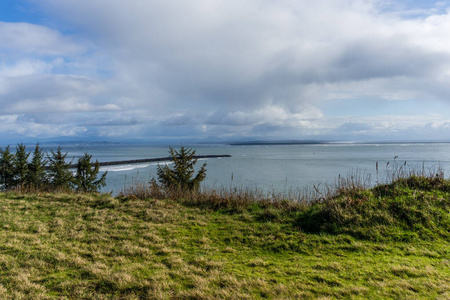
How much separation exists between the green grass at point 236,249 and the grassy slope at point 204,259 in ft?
0.08

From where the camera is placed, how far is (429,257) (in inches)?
240

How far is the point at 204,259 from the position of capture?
5.96 meters

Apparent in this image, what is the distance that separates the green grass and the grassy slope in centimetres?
3

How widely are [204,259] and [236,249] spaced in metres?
1.18

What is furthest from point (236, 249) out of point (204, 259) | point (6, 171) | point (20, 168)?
point (6, 171)

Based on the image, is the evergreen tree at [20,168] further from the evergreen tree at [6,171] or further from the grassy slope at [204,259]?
the grassy slope at [204,259]

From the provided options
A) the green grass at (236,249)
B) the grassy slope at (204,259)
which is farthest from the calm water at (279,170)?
the grassy slope at (204,259)

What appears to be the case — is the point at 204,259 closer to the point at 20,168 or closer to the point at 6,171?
the point at 20,168

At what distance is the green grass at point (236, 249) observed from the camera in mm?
4652

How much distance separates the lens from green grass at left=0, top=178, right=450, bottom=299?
4652 mm

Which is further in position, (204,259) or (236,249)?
(236,249)

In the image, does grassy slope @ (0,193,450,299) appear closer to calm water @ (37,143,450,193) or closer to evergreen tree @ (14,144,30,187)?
calm water @ (37,143,450,193)

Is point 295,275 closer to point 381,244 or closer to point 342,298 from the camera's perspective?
point 342,298

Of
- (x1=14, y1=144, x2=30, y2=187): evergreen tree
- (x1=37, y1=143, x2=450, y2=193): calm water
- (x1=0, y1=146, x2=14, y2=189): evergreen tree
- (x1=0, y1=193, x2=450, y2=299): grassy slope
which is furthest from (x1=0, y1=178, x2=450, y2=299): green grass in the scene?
(x1=0, y1=146, x2=14, y2=189): evergreen tree
